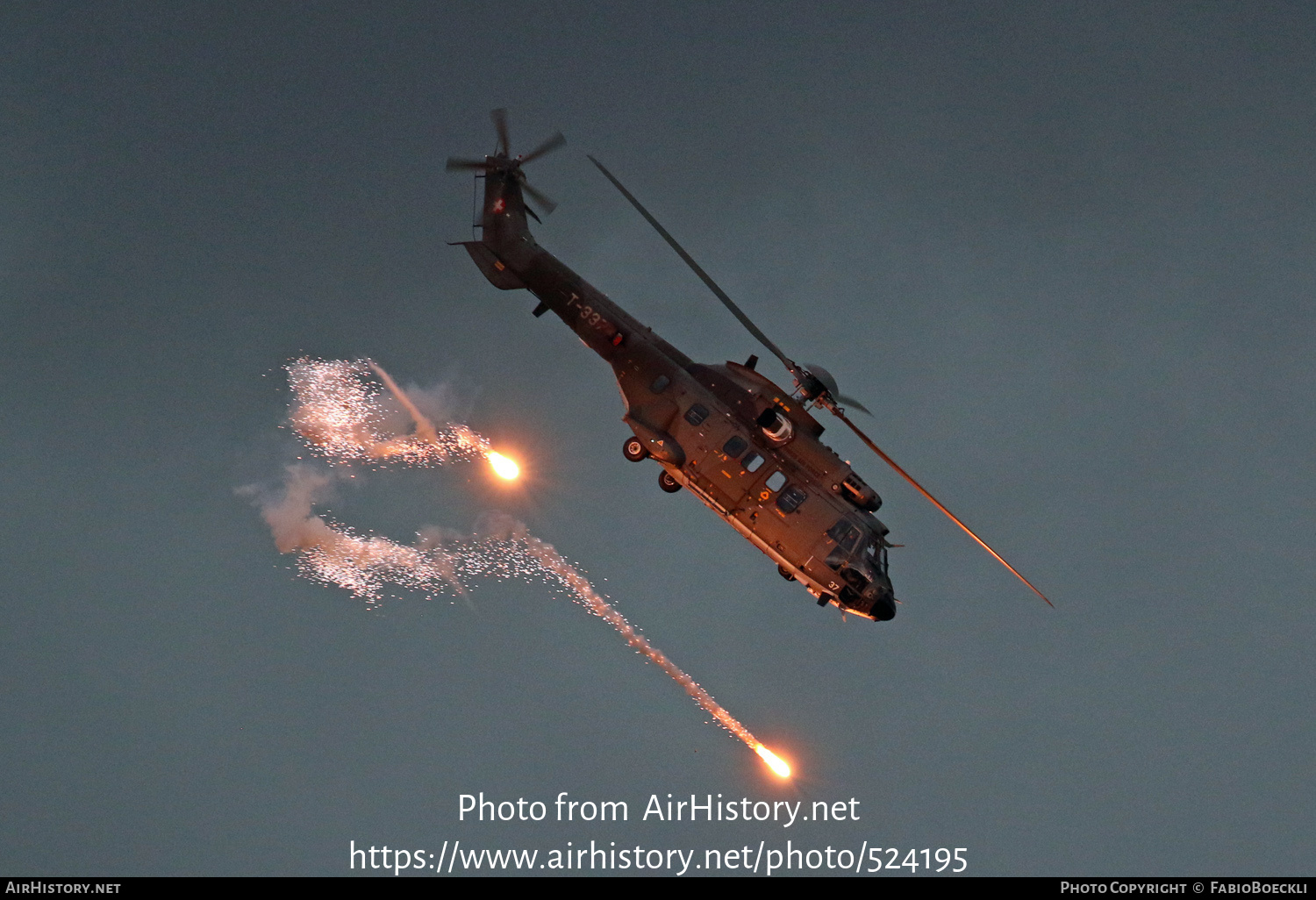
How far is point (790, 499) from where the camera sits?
43.6 m

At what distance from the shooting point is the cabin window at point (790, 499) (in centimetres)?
4353

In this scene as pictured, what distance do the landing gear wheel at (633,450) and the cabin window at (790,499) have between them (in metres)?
5.90

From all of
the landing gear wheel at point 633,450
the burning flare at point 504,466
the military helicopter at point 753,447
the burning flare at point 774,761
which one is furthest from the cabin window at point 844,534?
the burning flare at point 504,466

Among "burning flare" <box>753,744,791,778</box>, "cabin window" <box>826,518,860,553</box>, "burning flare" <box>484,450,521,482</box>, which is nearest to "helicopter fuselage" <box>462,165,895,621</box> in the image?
"cabin window" <box>826,518,860,553</box>

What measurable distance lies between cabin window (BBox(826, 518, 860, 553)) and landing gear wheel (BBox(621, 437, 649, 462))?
8238 millimetres

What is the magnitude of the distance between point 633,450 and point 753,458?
198 inches

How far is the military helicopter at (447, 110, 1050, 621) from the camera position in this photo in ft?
140

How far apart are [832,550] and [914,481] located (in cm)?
413

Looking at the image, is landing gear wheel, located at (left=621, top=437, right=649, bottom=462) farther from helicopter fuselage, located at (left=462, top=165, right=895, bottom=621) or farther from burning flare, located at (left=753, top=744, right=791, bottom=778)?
burning flare, located at (left=753, top=744, right=791, bottom=778)

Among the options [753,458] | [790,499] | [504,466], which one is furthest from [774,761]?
[504,466]

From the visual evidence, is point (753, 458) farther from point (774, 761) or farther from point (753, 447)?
point (774, 761)
